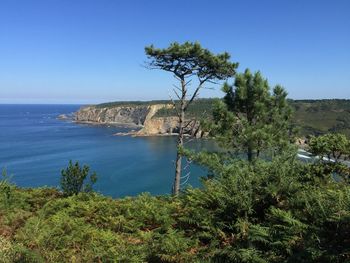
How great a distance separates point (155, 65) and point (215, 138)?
486cm

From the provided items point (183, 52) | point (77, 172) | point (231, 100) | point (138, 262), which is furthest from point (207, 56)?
point (138, 262)

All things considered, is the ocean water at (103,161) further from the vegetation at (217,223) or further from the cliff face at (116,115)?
the cliff face at (116,115)

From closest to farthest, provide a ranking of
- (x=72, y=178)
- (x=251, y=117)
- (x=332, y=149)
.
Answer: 1. (x=332, y=149)
2. (x=72, y=178)
3. (x=251, y=117)

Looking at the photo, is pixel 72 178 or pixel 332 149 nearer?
pixel 332 149

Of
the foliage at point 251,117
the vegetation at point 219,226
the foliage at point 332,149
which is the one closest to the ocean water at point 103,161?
the foliage at point 251,117

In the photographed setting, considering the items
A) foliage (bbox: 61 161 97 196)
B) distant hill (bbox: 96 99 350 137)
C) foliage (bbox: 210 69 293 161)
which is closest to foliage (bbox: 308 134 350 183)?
foliage (bbox: 210 69 293 161)

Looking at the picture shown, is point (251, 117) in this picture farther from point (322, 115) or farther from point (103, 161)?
point (322, 115)

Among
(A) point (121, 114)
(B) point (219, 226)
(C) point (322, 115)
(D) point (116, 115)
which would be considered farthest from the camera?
(D) point (116, 115)

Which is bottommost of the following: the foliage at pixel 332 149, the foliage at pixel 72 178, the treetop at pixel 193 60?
the foliage at pixel 72 178

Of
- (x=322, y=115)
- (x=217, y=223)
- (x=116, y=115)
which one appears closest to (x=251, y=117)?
(x=217, y=223)

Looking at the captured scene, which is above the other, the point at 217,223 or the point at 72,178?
the point at 217,223

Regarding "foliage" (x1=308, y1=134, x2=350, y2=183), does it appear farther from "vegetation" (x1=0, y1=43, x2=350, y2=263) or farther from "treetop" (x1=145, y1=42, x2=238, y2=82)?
"treetop" (x1=145, y1=42, x2=238, y2=82)

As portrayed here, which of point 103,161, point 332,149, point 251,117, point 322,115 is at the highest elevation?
point 251,117

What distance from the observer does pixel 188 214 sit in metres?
7.14
